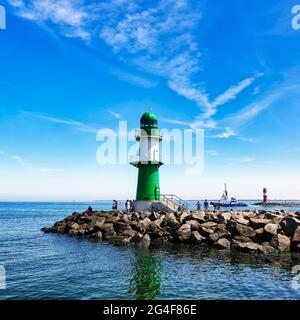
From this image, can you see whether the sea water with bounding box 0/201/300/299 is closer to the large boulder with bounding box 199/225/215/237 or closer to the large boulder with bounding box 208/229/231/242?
the large boulder with bounding box 208/229/231/242

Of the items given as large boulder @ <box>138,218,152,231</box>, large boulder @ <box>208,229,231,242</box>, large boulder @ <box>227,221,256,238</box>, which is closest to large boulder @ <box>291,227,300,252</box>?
large boulder @ <box>227,221,256,238</box>

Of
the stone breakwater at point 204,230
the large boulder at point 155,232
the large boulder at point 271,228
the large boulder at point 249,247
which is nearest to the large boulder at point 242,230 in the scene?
the stone breakwater at point 204,230

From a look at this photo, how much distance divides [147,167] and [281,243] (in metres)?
16.7

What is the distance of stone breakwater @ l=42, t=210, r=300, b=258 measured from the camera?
2014 cm

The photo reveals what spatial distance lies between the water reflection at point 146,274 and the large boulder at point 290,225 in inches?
323

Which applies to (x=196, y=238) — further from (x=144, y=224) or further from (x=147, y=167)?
(x=147, y=167)

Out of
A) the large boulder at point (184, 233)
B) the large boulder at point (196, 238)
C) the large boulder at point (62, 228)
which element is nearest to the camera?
the large boulder at point (196, 238)

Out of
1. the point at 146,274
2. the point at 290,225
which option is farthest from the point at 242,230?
the point at 146,274

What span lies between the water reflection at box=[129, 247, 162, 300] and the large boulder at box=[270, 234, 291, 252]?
698 centimetres

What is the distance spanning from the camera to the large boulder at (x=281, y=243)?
64.4 ft

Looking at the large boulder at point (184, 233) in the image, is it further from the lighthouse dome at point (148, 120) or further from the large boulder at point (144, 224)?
the lighthouse dome at point (148, 120)

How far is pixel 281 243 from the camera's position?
1973cm

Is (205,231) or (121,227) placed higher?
(205,231)
